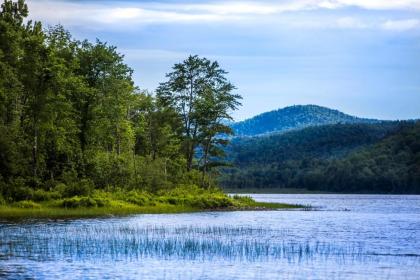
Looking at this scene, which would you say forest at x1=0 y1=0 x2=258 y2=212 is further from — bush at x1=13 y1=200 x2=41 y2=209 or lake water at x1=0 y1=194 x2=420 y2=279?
lake water at x1=0 y1=194 x2=420 y2=279

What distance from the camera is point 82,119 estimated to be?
9206 cm

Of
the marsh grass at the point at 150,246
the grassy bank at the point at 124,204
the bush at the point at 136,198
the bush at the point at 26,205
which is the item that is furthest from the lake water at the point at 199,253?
the bush at the point at 136,198

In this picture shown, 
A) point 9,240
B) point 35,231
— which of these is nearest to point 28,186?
point 35,231

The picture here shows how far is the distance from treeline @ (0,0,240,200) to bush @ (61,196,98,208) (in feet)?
9.78

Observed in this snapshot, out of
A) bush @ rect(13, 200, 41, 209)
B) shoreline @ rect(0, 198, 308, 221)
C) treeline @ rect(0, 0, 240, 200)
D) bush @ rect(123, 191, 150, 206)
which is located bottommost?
shoreline @ rect(0, 198, 308, 221)

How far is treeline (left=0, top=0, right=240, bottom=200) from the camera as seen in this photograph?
8025 centimetres

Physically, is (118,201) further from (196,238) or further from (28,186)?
(196,238)

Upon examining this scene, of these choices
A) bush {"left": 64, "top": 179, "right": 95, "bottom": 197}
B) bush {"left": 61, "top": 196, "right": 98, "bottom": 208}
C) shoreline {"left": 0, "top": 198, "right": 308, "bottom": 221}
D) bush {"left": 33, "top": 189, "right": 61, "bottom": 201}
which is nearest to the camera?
shoreline {"left": 0, "top": 198, "right": 308, "bottom": 221}

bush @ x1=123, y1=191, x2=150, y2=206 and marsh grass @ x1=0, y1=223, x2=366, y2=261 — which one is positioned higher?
bush @ x1=123, y1=191, x2=150, y2=206

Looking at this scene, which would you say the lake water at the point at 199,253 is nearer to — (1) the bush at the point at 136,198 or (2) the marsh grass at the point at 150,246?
(2) the marsh grass at the point at 150,246

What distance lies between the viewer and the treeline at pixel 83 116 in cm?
8025

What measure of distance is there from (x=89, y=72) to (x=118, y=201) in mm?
20164

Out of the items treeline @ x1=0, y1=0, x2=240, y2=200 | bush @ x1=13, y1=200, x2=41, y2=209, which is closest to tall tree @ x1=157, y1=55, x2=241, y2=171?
treeline @ x1=0, y1=0, x2=240, y2=200

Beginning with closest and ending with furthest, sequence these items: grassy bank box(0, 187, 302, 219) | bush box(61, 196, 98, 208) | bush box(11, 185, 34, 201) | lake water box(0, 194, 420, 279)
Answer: lake water box(0, 194, 420, 279) < grassy bank box(0, 187, 302, 219) < bush box(61, 196, 98, 208) < bush box(11, 185, 34, 201)
